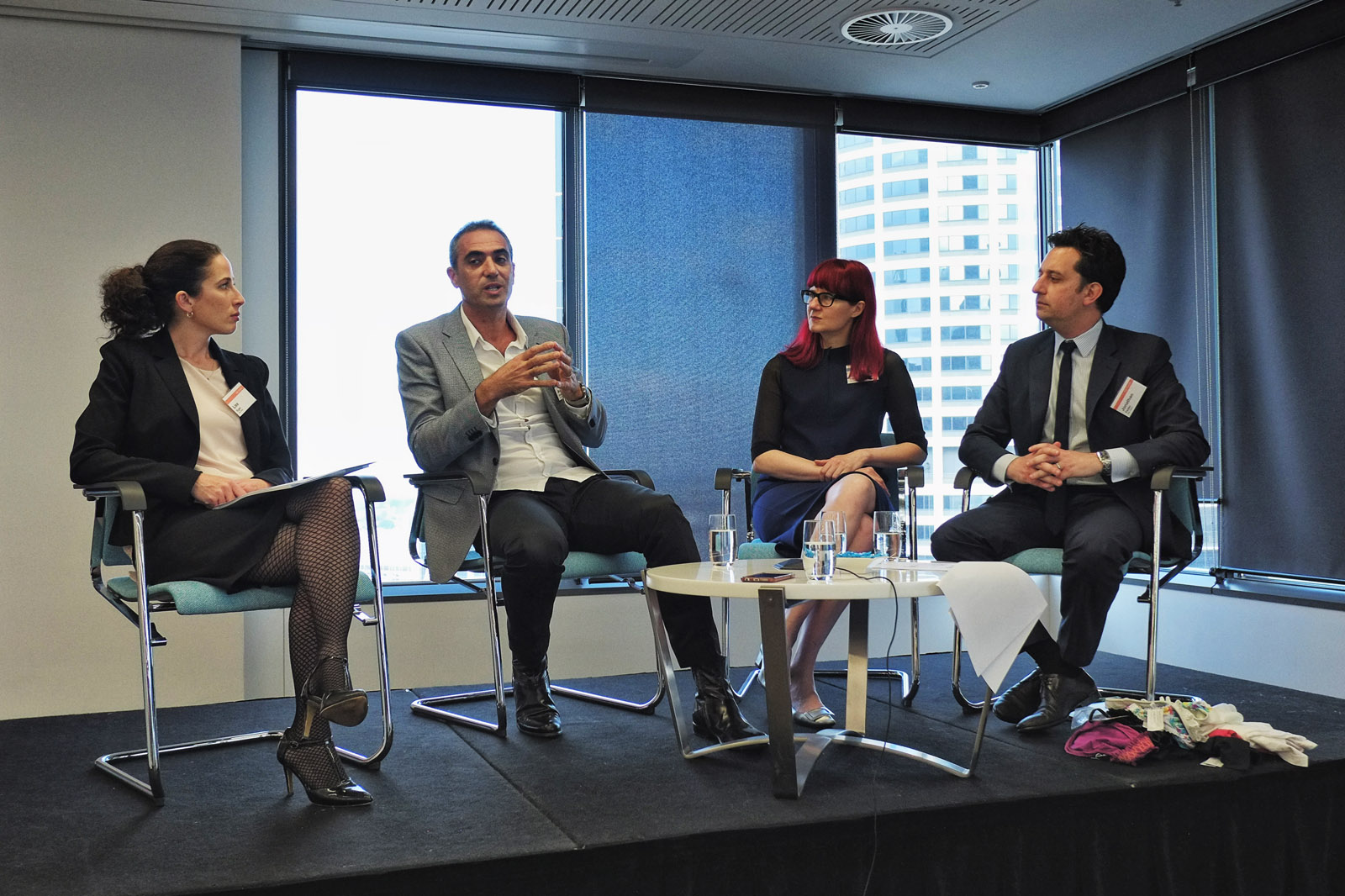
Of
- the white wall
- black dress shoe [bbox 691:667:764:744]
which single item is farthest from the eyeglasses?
the white wall

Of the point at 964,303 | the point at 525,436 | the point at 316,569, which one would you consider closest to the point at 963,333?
the point at 964,303

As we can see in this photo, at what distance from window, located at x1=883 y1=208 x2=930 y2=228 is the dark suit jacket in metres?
1.68

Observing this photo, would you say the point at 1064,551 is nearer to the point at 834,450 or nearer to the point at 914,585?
the point at 834,450

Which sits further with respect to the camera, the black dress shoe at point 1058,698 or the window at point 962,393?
the window at point 962,393

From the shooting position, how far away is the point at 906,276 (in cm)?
518

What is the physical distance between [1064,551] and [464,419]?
1626mm

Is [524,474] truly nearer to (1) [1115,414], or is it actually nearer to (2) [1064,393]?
(2) [1064,393]

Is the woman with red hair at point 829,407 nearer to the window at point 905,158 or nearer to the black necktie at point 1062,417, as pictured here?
the black necktie at point 1062,417

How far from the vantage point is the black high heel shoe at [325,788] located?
2314mm

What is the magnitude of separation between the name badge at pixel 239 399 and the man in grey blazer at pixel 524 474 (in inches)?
18.1

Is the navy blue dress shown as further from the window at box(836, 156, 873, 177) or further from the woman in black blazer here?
the window at box(836, 156, 873, 177)

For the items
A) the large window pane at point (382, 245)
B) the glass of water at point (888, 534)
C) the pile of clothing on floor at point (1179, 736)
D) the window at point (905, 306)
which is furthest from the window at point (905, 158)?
the pile of clothing on floor at point (1179, 736)

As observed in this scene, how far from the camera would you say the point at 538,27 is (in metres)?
4.16

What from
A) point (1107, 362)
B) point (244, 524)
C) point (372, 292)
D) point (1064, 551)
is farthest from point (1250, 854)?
point (372, 292)
